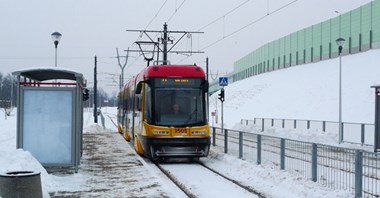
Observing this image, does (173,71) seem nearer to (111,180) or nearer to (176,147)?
(176,147)

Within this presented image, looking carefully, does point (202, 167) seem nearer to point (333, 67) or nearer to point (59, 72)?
point (59, 72)

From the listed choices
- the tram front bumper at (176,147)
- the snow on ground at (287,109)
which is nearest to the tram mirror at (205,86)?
the tram front bumper at (176,147)

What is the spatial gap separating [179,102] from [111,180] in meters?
5.46

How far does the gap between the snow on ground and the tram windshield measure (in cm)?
163

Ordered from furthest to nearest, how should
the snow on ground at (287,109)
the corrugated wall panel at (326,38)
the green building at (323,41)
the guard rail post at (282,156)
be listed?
the corrugated wall panel at (326,38) → the green building at (323,41) → the guard rail post at (282,156) → the snow on ground at (287,109)

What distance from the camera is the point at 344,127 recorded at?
28.1 m

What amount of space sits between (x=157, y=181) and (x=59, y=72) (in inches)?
151

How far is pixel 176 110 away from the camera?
17969 millimetres

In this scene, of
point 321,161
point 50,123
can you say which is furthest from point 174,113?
point 321,161

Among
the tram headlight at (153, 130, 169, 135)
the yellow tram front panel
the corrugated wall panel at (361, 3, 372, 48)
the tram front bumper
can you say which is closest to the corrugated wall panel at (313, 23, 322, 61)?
the corrugated wall panel at (361, 3, 372, 48)

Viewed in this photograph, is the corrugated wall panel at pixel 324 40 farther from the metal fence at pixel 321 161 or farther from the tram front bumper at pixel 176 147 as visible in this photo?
the metal fence at pixel 321 161

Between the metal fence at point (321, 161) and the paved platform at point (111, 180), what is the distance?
3193mm

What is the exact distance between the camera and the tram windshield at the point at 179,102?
58.5 feet

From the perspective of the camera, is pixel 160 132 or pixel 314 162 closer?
pixel 314 162
